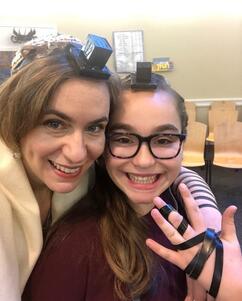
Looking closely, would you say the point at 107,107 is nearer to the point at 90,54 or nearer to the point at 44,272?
the point at 90,54

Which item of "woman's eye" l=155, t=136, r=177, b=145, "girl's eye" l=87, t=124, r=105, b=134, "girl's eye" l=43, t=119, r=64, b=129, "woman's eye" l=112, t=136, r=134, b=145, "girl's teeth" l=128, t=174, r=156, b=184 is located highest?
"girl's eye" l=43, t=119, r=64, b=129

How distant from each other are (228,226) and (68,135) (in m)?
0.48

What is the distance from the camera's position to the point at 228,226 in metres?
0.88

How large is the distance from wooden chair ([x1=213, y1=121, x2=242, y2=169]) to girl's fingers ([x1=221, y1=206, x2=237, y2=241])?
9.22 feet

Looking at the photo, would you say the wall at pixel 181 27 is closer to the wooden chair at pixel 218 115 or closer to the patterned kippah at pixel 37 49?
the wooden chair at pixel 218 115

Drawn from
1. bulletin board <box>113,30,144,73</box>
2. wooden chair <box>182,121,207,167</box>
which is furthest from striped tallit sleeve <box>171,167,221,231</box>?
bulletin board <box>113,30,144,73</box>

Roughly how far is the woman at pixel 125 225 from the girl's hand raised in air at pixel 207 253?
107 millimetres

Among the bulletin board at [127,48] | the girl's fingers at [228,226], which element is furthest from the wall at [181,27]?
the girl's fingers at [228,226]

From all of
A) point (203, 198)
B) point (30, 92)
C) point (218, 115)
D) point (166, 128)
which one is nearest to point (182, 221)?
point (166, 128)

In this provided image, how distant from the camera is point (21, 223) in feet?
3.05

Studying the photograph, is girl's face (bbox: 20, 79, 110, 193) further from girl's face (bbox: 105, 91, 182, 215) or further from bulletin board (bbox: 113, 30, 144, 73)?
bulletin board (bbox: 113, 30, 144, 73)

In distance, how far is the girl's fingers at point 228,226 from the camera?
87 centimetres

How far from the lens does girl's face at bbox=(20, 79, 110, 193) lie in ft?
2.74

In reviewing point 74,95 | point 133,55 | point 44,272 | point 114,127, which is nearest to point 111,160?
point 114,127
